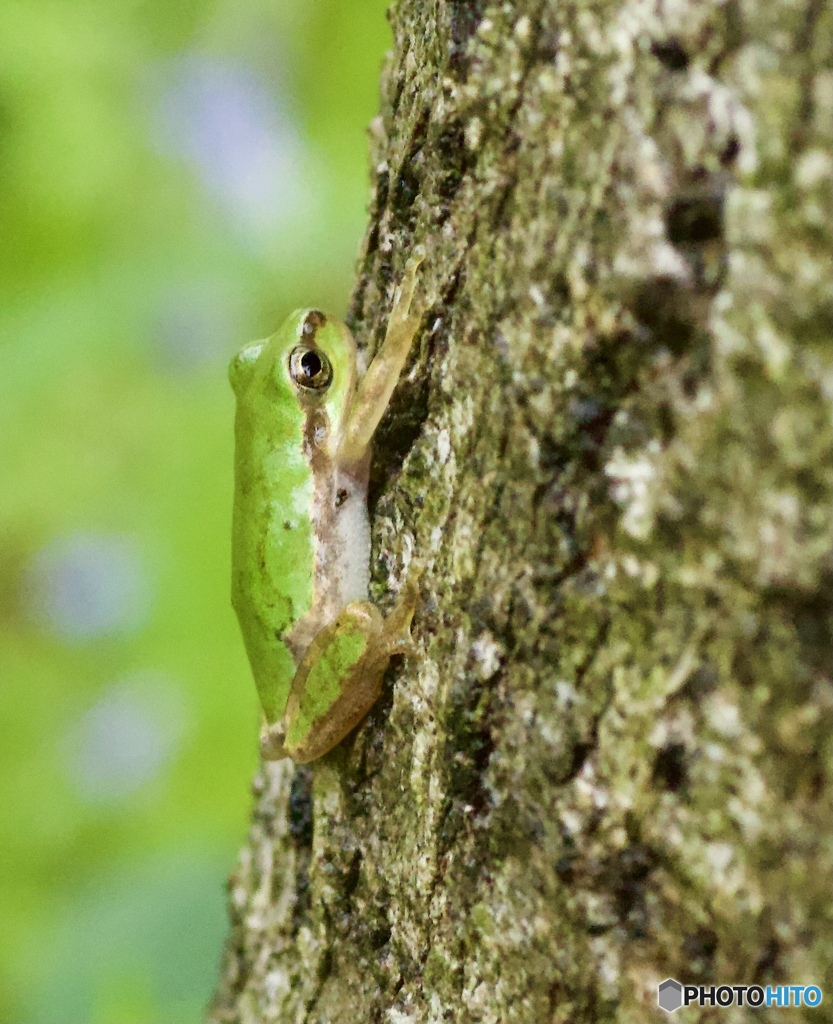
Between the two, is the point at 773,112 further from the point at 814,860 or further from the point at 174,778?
the point at 174,778

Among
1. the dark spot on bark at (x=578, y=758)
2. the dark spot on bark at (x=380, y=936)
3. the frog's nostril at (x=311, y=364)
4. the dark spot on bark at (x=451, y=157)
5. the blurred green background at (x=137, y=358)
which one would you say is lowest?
the dark spot on bark at (x=380, y=936)

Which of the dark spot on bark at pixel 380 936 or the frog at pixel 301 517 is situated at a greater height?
the frog at pixel 301 517

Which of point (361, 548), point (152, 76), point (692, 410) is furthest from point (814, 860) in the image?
point (152, 76)

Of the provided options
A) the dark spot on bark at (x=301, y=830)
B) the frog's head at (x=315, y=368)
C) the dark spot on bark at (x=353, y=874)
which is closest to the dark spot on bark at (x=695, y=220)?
the frog's head at (x=315, y=368)

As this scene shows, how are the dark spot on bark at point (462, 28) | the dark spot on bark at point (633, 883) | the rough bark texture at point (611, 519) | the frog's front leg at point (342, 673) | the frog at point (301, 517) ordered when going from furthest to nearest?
the frog at point (301, 517) → the frog's front leg at point (342, 673) → the dark spot on bark at point (462, 28) → the dark spot on bark at point (633, 883) → the rough bark texture at point (611, 519)

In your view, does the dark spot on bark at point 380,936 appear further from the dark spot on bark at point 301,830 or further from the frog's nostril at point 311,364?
the frog's nostril at point 311,364

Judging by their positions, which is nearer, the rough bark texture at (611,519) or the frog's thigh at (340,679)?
the rough bark texture at (611,519)
